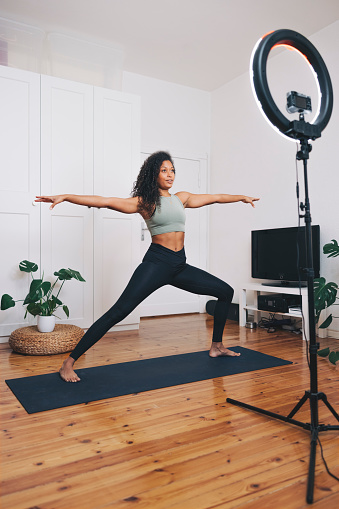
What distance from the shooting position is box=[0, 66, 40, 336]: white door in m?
3.51

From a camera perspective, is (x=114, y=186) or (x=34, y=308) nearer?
(x=34, y=308)

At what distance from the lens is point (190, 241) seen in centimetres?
539

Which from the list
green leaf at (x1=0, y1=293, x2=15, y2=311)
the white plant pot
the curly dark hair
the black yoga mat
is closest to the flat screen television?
the black yoga mat

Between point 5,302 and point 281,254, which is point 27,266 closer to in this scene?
point 5,302

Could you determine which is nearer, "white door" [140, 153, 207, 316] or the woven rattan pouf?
the woven rattan pouf

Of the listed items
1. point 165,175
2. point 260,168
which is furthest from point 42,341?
point 260,168

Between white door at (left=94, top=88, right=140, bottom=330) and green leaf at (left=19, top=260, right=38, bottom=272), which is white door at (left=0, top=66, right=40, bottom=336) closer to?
green leaf at (left=19, top=260, right=38, bottom=272)

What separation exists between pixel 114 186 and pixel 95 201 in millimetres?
1664

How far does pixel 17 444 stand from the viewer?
1644 mm

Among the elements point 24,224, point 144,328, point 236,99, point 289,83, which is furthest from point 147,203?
point 236,99

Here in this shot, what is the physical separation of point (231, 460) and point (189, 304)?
3.85m

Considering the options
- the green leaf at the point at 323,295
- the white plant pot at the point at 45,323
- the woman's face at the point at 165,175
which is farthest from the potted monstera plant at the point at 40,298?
the green leaf at the point at 323,295

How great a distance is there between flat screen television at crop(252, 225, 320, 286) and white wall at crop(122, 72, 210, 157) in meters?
1.62

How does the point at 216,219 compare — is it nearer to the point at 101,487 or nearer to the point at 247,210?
the point at 247,210
